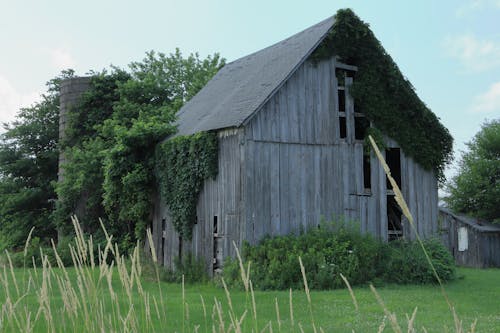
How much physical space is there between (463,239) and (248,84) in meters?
20.2

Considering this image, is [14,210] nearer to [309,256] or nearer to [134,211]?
[134,211]

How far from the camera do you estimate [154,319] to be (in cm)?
1061

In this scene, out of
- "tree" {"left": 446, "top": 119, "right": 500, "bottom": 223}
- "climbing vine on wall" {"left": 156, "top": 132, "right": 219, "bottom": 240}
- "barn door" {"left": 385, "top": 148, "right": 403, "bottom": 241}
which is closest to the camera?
"climbing vine on wall" {"left": 156, "top": 132, "right": 219, "bottom": 240}

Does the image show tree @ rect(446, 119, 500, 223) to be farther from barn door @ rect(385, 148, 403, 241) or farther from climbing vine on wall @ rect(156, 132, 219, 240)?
climbing vine on wall @ rect(156, 132, 219, 240)

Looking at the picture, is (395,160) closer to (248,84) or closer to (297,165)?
(297,165)

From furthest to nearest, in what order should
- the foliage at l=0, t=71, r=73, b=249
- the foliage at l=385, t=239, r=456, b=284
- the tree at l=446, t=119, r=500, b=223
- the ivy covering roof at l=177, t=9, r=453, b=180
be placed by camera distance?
1. the tree at l=446, t=119, r=500, b=223
2. the foliage at l=0, t=71, r=73, b=249
3. the ivy covering roof at l=177, t=9, r=453, b=180
4. the foliage at l=385, t=239, r=456, b=284

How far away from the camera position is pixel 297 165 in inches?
709

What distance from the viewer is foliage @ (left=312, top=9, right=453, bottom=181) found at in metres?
19.1

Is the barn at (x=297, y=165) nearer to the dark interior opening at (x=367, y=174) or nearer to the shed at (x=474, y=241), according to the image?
the dark interior opening at (x=367, y=174)

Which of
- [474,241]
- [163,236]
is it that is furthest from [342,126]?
[474,241]

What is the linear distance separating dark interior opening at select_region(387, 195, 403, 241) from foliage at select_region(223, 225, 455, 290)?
5.26 ft

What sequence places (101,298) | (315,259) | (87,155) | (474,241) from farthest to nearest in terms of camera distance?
(474,241), (87,155), (315,259), (101,298)

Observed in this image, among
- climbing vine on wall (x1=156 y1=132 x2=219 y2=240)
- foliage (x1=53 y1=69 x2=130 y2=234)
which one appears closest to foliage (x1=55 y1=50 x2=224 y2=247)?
foliage (x1=53 y1=69 x2=130 y2=234)

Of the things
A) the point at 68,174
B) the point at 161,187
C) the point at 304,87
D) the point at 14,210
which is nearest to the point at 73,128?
the point at 68,174
